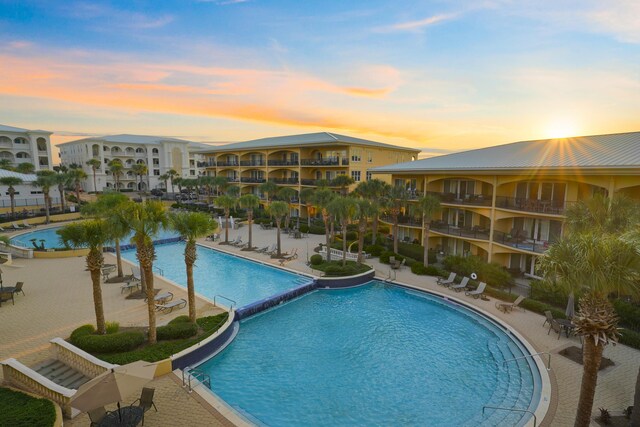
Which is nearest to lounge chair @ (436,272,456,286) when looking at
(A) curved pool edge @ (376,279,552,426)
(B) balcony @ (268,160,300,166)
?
(A) curved pool edge @ (376,279,552,426)

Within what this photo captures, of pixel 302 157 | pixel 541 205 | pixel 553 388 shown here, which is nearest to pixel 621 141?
pixel 541 205

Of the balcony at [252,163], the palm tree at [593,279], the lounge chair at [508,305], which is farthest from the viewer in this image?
the balcony at [252,163]

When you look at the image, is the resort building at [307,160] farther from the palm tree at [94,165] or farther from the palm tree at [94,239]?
the palm tree at [94,239]

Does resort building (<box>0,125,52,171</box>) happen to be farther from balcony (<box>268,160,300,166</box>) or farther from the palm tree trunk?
the palm tree trunk

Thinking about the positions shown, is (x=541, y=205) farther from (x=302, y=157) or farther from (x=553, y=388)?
(x=302, y=157)

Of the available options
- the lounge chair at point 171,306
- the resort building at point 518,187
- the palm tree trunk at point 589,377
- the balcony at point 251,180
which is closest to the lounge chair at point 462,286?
Result: the resort building at point 518,187

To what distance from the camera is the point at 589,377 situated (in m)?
9.13

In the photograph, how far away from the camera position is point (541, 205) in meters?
23.9

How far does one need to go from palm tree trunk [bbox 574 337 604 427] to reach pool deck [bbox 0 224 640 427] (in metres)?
1.62

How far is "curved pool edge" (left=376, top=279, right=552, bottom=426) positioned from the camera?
11.2 m

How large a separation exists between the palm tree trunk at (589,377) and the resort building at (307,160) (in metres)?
33.1

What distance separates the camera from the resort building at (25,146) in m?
75.2

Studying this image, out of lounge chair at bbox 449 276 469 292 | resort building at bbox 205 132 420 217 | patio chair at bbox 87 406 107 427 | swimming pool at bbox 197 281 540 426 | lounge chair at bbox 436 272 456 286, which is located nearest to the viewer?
patio chair at bbox 87 406 107 427

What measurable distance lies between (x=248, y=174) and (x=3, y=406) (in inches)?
2062
